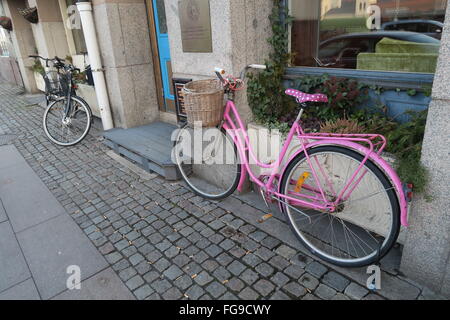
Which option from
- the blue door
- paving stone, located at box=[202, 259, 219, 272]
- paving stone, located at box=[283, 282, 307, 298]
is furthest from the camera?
the blue door

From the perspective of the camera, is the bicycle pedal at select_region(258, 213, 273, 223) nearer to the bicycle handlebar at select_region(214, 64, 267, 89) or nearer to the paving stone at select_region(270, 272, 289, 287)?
the paving stone at select_region(270, 272, 289, 287)

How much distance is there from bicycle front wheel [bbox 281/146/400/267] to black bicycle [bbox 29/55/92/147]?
457 centimetres

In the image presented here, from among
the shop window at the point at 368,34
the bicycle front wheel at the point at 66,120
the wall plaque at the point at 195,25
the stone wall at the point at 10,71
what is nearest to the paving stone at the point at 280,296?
the shop window at the point at 368,34

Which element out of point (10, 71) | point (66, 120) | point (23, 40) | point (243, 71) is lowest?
point (66, 120)

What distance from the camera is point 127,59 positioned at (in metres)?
5.70

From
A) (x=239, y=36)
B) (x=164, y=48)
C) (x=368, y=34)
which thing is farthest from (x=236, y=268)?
(x=164, y=48)

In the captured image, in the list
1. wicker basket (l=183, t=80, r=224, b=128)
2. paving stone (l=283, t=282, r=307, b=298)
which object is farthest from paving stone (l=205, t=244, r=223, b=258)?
wicker basket (l=183, t=80, r=224, b=128)

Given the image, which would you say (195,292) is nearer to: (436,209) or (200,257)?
(200,257)

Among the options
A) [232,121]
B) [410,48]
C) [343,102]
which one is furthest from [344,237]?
[410,48]

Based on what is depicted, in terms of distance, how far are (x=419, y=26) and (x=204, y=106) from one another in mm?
2066

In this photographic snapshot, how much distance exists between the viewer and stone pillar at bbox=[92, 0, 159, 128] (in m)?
5.45

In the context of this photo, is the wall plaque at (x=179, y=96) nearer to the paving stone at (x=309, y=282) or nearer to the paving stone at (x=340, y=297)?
the paving stone at (x=309, y=282)

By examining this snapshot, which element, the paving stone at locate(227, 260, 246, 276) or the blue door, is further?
the blue door
